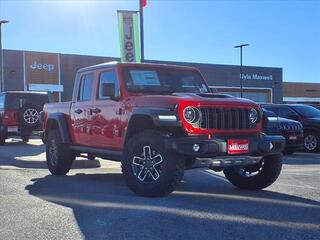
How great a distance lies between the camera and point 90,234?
5902 mm

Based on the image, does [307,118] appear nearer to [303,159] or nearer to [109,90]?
[303,159]

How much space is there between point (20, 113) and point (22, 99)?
68 centimetres

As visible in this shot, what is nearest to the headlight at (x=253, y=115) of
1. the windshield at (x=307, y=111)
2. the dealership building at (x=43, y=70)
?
the windshield at (x=307, y=111)

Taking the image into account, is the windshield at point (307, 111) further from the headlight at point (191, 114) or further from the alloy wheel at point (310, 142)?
the headlight at point (191, 114)

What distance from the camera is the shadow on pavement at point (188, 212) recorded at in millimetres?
5922

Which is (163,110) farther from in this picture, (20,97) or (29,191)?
(20,97)

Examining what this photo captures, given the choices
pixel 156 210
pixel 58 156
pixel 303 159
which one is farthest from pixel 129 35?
pixel 156 210

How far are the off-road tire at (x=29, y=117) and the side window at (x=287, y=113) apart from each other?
8.31m

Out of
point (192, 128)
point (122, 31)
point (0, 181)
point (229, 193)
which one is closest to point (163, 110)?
point (192, 128)

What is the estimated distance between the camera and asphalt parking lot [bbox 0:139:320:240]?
235 inches

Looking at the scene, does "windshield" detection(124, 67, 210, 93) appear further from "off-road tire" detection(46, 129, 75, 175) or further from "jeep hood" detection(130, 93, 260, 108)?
"off-road tire" detection(46, 129, 75, 175)

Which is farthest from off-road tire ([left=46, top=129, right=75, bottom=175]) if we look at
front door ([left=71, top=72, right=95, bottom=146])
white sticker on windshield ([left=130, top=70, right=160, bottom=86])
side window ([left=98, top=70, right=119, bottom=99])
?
white sticker on windshield ([left=130, top=70, right=160, bottom=86])

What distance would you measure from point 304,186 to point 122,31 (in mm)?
10816

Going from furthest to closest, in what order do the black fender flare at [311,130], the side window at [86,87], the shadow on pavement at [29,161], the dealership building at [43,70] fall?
the dealership building at [43,70]
the black fender flare at [311,130]
the shadow on pavement at [29,161]
the side window at [86,87]
